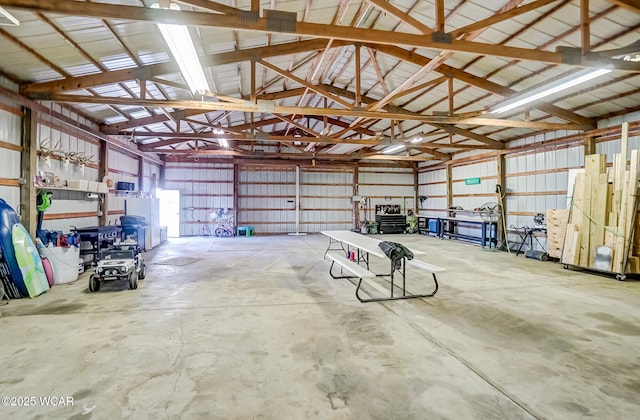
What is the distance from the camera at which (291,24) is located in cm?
325

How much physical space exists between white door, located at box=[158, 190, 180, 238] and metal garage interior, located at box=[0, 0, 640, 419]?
2.02 metres

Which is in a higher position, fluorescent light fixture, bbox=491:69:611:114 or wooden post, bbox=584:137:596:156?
fluorescent light fixture, bbox=491:69:611:114

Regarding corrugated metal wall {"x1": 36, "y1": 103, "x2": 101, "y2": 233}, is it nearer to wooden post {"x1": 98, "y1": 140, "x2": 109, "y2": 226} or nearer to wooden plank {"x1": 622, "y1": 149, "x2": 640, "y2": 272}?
wooden post {"x1": 98, "y1": 140, "x2": 109, "y2": 226}

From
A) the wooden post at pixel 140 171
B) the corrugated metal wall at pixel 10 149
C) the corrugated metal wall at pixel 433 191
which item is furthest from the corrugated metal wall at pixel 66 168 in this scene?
the corrugated metal wall at pixel 433 191

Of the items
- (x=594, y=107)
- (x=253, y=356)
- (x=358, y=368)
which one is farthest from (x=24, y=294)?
(x=594, y=107)

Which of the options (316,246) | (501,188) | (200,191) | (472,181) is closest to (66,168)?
(316,246)

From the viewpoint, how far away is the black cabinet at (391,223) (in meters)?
13.9

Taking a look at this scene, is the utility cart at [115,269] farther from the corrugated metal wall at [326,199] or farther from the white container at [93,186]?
the corrugated metal wall at [326,199]

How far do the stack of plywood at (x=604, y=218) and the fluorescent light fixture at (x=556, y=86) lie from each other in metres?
2.12

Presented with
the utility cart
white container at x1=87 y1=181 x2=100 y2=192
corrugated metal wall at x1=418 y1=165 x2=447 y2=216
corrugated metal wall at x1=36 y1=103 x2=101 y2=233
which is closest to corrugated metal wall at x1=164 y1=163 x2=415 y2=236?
corrugated metal wall at x1=418 y1=165 x2=447 y2=216

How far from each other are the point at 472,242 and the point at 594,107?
548 centimetres

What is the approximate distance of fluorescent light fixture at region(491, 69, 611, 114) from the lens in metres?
4.33

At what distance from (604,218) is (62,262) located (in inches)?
395

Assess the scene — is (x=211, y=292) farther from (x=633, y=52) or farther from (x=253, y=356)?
(x=633, y=52)
